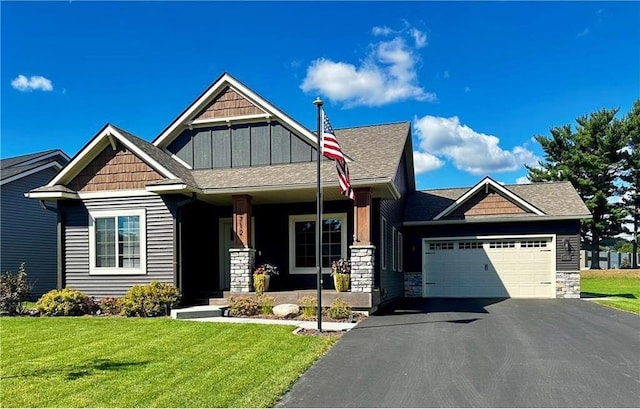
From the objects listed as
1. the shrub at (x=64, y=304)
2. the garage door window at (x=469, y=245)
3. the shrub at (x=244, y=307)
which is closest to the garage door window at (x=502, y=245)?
the garage door window at (x=469, y=245)

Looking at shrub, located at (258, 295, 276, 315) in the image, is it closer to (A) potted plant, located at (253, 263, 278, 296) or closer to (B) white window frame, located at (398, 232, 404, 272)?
(A) potted plant, located at (253, 263, 278, 296)

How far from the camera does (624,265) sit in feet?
115

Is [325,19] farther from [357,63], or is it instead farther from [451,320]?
[451,320]

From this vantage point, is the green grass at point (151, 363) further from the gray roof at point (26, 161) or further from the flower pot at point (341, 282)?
the gray roof at point (26, 161)

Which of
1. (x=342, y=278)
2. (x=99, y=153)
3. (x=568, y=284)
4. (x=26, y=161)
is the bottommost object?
(x=568, y=284)

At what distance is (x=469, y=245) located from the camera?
17578mm

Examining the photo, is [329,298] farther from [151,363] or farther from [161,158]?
[161,158]

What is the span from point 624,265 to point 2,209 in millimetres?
38218

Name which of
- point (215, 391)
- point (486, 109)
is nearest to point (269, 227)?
point (215, 391)

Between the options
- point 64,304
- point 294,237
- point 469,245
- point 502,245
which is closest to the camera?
point 64,304

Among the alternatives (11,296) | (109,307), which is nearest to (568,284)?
(109,307)

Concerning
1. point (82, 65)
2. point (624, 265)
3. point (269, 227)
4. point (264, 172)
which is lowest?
point (624, 265)

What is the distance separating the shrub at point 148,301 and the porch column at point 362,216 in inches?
185

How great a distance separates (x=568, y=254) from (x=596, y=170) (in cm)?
1828
